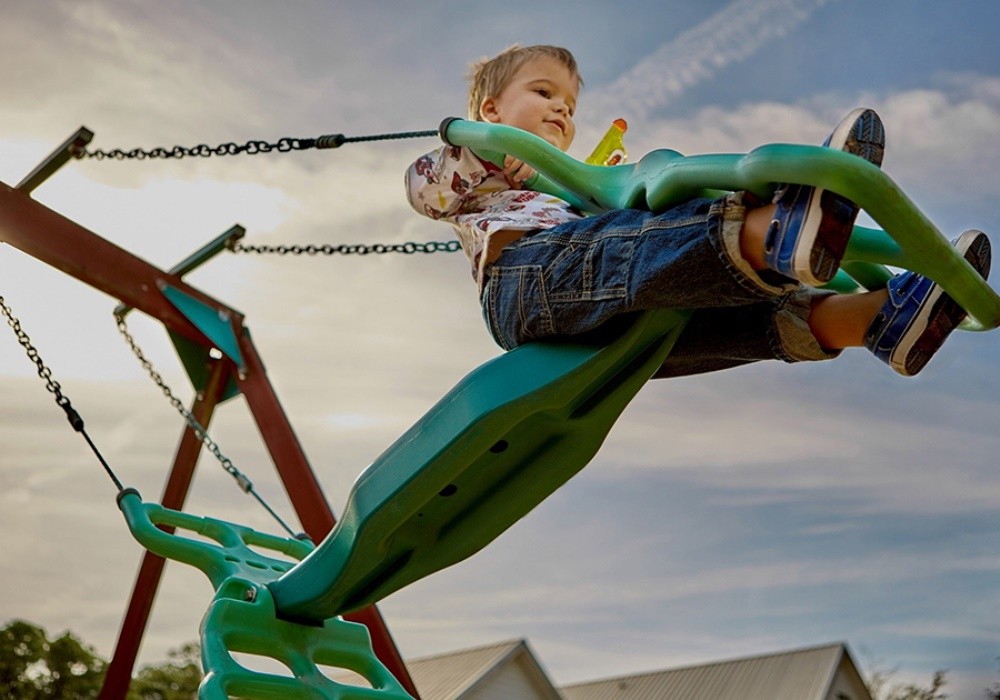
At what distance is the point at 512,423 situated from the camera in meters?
2.68

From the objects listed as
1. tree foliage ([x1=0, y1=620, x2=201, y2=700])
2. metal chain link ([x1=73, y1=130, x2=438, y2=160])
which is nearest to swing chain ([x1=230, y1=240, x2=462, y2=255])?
metal chain link ([x1=73, y1=130, x2=438, y2=160])

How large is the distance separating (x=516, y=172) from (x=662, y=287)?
0.68 metres

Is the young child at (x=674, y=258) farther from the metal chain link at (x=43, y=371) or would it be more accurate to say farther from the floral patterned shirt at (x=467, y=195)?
the metal chain link at (x=43, y=371)

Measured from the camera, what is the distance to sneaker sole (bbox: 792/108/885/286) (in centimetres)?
207

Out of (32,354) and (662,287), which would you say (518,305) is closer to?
(662,287)

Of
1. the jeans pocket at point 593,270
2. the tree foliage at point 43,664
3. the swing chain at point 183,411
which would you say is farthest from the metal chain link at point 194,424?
the tree foliage at point 43,664

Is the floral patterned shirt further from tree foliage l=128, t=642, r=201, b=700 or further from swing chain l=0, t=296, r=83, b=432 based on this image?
tree foliage l=128, t=642, r=201, b=700

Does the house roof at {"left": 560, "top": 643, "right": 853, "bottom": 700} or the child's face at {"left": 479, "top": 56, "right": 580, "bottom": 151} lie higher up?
the house roof at {"left": 560, "top": 643, "right": 853, "bottom": 700}

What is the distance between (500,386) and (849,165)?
964 millimetres

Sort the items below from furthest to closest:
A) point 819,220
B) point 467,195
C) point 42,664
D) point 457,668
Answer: point 457,668 < point 42,664 < point 467,195 < point 819,220

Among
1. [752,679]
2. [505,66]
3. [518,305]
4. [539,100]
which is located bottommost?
[518,305]

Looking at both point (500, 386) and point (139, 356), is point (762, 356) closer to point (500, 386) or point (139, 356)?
point (500, 386)

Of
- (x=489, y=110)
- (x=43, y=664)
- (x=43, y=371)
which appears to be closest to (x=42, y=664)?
(x=43, y=664)

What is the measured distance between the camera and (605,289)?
7.92 ft
